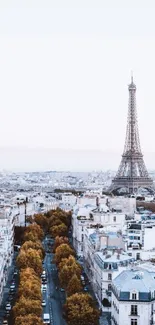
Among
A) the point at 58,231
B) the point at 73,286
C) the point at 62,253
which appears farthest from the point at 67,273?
the point at 58,231

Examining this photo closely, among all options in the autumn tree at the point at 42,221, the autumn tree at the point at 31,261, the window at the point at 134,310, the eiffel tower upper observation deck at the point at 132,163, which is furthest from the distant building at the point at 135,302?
the eiffel tower upper observation deck at the point at 132,163

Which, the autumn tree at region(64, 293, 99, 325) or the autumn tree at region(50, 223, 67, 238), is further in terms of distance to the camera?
the autumn tree at region(50, 223, 67, 238)

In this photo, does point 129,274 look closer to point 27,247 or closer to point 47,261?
point 27,247

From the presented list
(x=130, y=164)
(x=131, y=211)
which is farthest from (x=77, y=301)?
(x=130, y=164)

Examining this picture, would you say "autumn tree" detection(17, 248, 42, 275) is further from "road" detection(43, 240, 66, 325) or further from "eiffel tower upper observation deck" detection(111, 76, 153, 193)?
"eiffel tower upper observation deck" detection(111, 76, 153, 193)

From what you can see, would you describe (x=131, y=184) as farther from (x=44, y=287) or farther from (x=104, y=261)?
(x=104, y=261)

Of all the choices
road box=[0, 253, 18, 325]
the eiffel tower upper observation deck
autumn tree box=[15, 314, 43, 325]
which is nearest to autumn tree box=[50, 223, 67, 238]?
road box=[0, 253, 18, 325]

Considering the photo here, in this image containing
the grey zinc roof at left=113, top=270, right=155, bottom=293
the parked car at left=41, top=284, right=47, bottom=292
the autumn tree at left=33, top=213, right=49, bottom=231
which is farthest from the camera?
the autumn tree at left=33, top=213, right=49, bottom=231
